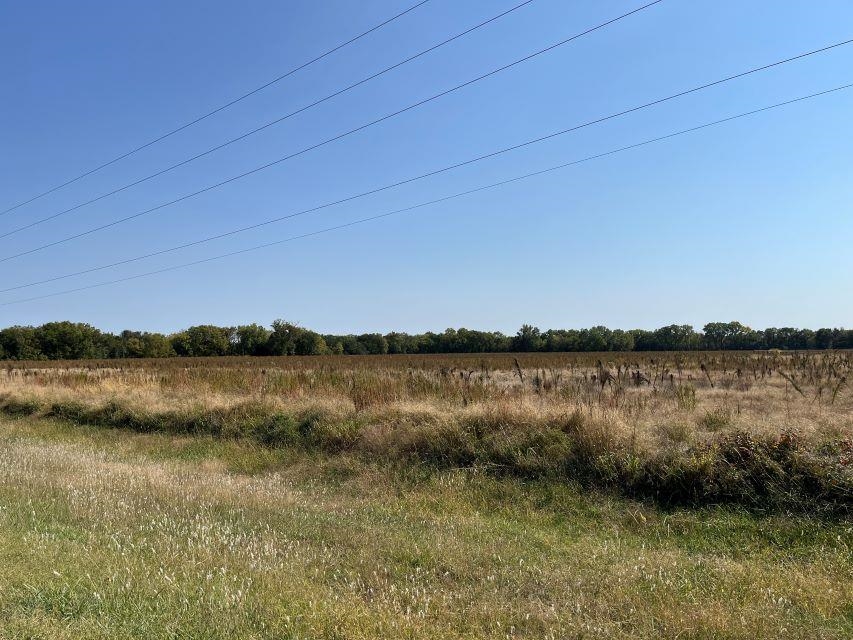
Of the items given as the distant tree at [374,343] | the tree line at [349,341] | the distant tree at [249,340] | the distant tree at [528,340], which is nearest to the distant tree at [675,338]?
the tree line at [349,341]

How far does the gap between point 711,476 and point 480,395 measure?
715cm

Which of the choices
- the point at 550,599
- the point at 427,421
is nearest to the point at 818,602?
the point at 550,599

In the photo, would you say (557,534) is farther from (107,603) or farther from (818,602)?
(107,603)

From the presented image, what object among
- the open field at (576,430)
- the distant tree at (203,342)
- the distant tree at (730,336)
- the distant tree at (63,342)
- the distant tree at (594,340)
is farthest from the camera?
the distant tree at (203,342)

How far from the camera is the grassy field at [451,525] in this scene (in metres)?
4.13

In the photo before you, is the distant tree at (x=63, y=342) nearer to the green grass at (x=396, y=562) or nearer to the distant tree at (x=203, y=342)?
the distant tree at (x=203, y=342)

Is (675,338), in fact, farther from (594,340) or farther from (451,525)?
(451,525)

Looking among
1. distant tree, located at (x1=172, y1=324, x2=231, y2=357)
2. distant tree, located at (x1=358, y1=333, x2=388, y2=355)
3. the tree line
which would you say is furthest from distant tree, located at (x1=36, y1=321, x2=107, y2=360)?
distant tree, located at (x1=358, y1=333, x2=388, y2=355)

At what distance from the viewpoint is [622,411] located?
1058 centimetres

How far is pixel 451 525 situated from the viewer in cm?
688

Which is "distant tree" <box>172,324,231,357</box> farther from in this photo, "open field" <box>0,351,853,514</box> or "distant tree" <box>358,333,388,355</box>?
"open field" <box>0,351,853,514</box>

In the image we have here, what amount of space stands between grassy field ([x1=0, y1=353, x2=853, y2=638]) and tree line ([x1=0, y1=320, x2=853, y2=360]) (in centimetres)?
6620

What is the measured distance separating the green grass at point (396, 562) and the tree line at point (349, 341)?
69.9 m

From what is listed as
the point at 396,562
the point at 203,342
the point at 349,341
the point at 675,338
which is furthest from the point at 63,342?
the point at 396,562
